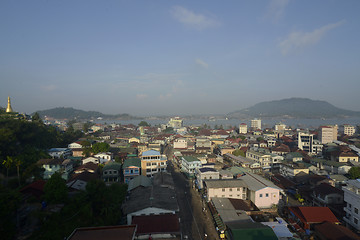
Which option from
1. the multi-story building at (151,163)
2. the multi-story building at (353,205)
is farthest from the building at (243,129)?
the multi-story building at (353,205)

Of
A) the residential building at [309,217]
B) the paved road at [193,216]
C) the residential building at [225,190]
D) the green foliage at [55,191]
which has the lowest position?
the paved road at [193,216]

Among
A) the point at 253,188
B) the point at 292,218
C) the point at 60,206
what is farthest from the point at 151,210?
the point at 292,218

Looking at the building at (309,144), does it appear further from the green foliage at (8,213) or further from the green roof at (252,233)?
the green foliage at (8,213)

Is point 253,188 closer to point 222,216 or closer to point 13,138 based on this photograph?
point 222,216

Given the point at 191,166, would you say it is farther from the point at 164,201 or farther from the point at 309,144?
the point at 309,144

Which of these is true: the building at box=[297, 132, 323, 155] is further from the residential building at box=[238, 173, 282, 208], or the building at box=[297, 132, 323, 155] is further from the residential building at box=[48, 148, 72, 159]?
the residential building at box=[48, 148, 72, 159]
